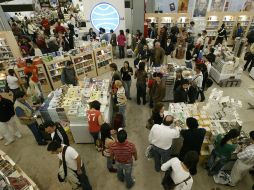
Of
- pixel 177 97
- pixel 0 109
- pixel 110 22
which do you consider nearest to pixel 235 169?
pixel 177 97

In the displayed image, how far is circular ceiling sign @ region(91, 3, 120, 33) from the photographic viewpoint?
1009 centimetres

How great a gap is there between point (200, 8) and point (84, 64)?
9.33m

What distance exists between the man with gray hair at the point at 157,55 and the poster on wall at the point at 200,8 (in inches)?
307

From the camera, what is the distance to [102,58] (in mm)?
8836

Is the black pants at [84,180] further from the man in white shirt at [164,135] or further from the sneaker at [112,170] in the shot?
the man in white shirt at [164,135]

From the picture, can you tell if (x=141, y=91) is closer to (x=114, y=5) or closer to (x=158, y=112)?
(x=158, y=112)

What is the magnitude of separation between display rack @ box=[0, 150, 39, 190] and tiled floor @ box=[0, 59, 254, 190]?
0.78 m

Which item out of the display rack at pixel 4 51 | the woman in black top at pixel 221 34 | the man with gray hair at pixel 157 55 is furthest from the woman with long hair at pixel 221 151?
the display rack at pixel 4 51

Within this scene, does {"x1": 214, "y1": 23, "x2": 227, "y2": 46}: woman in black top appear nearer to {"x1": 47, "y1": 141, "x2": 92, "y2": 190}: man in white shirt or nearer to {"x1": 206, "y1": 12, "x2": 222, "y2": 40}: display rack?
{"x1": 206, "y1": 12, "x2": 222, "y2": 40}: display rack

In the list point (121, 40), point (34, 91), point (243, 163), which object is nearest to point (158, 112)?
point (243, 163)

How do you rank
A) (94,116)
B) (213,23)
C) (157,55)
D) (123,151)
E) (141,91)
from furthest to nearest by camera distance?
1. (213,23)
2. (157,55)
3. (141,91)
4. (94,116)
5. (123,151)

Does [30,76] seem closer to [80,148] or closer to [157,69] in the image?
[80,148]

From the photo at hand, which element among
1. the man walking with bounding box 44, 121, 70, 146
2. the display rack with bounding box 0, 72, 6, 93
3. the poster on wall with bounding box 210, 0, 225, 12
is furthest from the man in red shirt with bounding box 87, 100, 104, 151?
the poster on wall with bounding box 210, 0, 225, 12

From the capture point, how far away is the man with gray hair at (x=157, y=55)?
7.27 metres
